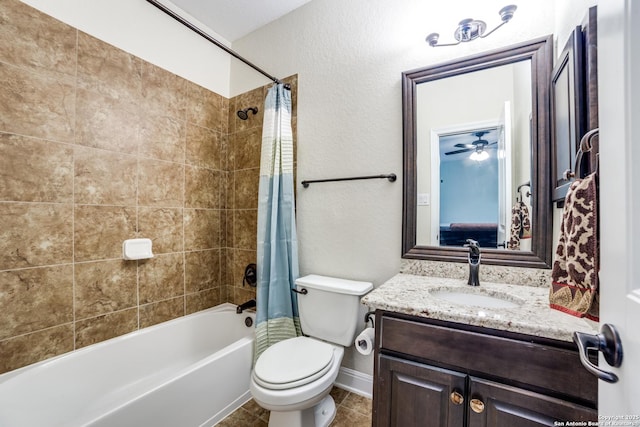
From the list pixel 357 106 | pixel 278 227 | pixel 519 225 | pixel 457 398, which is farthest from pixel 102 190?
pixel 519 225

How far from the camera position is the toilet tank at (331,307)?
1473 millimetres

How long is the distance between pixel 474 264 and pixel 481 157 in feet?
1.77

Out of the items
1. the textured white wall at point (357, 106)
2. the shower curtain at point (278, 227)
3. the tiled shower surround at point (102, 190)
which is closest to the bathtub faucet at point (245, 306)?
the tiled shower surround at point (102, 190)

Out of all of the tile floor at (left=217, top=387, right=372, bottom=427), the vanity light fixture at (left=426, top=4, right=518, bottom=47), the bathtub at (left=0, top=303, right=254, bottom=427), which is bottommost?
the tile floor at (left=217, top=387, right=372, bottom=427)

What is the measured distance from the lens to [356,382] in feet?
5.52

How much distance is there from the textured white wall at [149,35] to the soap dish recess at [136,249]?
1227mm

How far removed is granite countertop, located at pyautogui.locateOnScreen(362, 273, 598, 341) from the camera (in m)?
0.77

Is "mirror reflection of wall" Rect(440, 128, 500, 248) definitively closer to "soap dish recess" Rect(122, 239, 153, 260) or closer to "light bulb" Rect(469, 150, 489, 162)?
"light bulb" Rect(469, 150, 489, 162)

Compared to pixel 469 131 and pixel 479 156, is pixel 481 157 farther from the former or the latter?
pixel 469 131

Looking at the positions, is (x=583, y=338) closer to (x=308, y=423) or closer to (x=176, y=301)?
(x=308, y=423)

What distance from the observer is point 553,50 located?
1175mm

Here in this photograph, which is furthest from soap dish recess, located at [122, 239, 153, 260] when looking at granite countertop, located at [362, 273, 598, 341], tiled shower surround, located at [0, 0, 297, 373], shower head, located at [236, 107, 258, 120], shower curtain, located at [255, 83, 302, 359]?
granite countertop, located at [362, 273, 598, 341]

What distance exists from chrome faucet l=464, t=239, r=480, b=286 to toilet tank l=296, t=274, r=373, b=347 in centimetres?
53

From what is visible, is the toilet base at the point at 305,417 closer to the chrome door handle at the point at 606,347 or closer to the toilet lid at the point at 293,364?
the toilet lid at the point at 293,364
